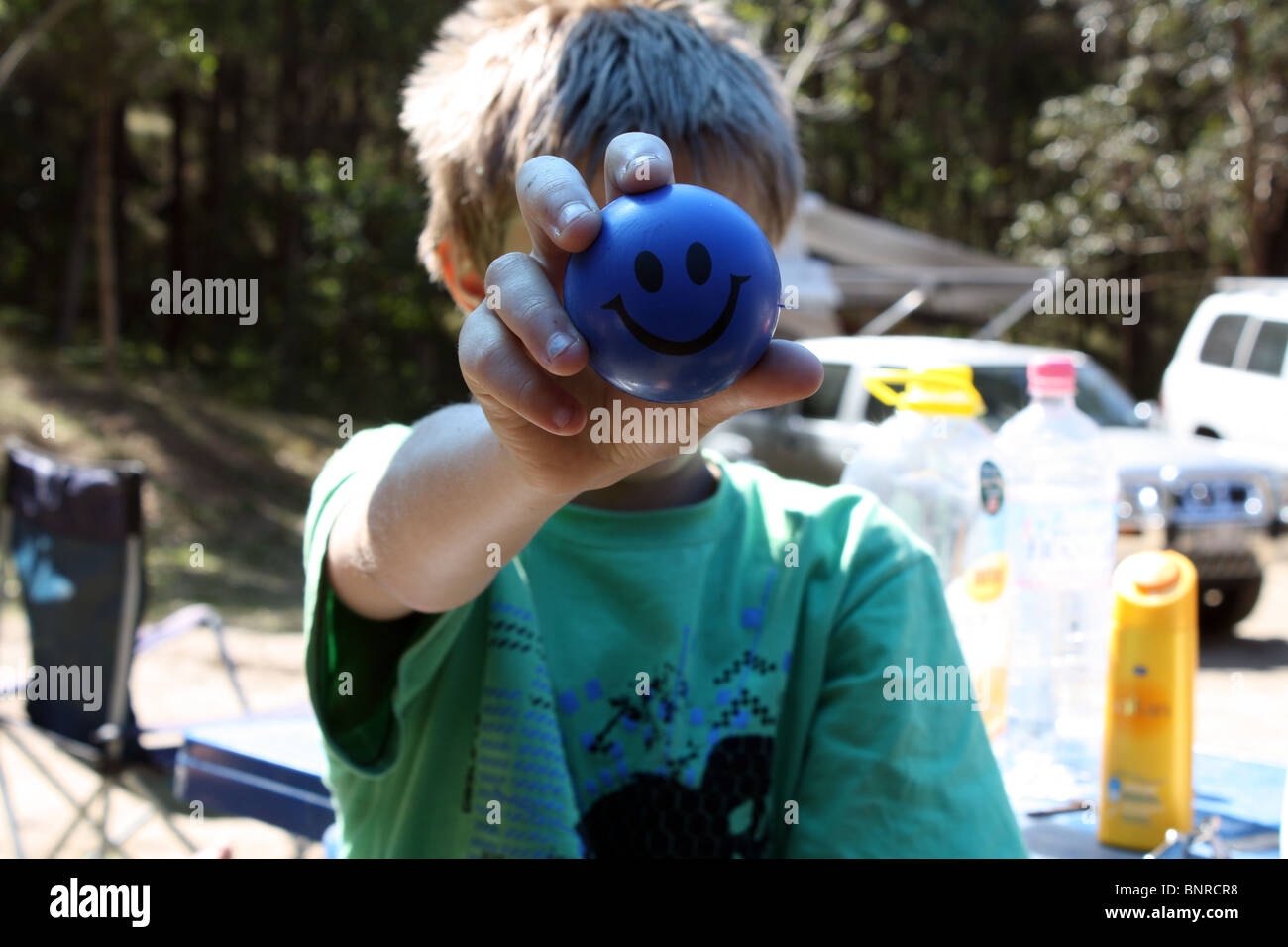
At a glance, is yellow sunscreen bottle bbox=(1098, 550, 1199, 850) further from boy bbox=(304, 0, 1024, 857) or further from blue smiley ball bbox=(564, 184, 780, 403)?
blue smiley ball bbox=(564, 184, 780, 403)

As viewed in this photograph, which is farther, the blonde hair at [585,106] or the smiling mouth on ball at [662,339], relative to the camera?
the blonde hair at [585,106]

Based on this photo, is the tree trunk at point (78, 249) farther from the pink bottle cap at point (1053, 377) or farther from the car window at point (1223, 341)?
the pink bottle cap at point (1053, 377)

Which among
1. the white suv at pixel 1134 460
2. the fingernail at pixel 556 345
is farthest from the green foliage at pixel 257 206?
the fingernail at pixel 556 345

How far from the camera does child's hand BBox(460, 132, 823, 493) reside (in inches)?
38.6

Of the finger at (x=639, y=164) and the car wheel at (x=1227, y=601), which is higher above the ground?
the finger at (x=639, y=164)

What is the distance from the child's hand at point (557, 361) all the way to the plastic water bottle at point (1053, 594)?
5.49 ft

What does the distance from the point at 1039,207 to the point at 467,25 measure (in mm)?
20140

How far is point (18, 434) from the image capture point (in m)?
12.9

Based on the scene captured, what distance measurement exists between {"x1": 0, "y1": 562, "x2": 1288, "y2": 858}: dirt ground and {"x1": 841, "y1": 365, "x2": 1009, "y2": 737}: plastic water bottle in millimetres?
2426

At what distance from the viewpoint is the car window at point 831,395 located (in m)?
9.50

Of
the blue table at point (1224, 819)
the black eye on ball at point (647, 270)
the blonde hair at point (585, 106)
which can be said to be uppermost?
the blonde hair at point (585, 106)

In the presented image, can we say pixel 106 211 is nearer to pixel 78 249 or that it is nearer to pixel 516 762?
pixel 78 249
